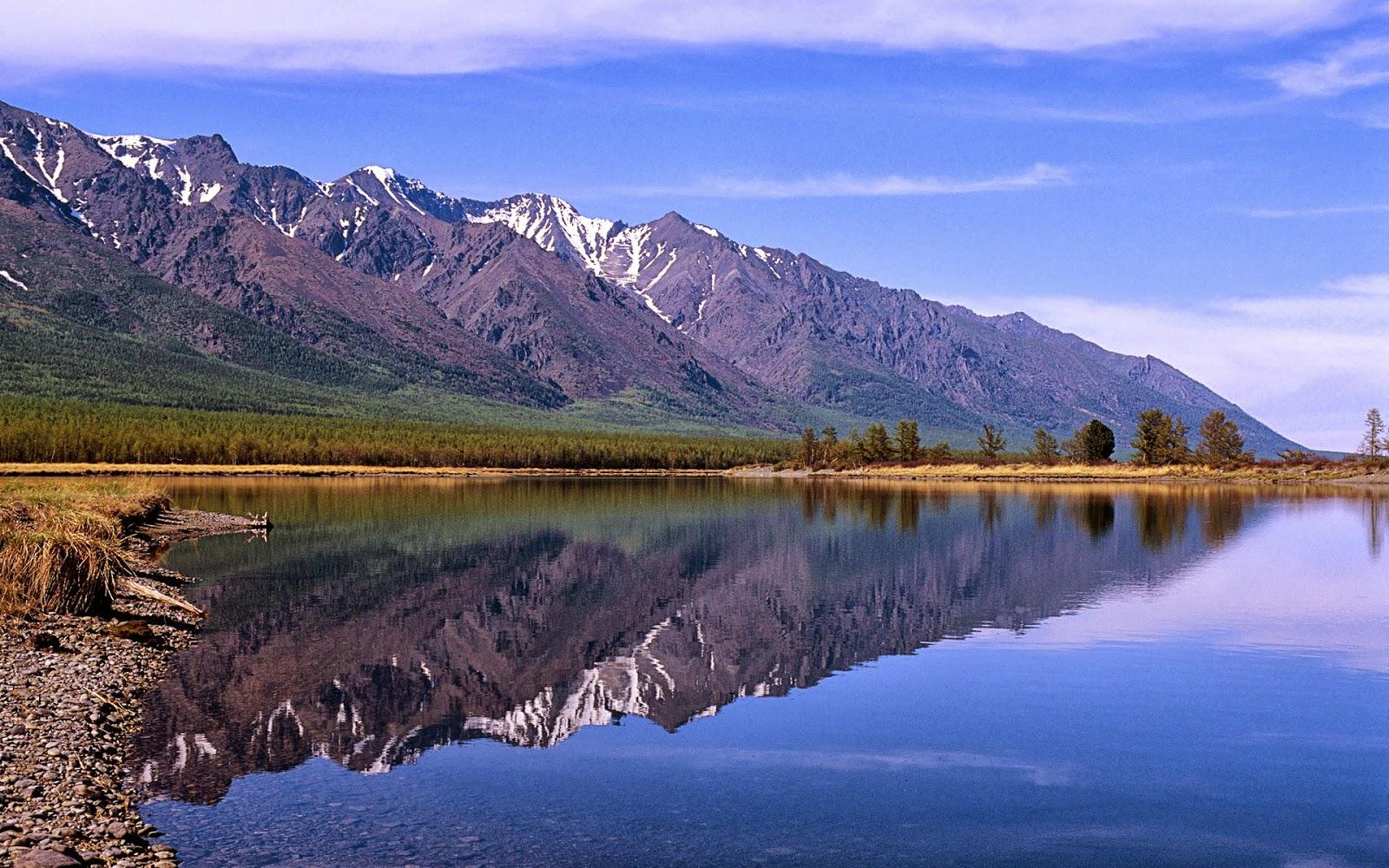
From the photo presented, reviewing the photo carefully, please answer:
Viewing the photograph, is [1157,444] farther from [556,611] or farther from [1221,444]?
[556,611]

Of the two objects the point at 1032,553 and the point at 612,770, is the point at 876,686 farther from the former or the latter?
the point at 1032,553

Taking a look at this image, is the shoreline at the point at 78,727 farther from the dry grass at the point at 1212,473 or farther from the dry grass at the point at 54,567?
the dry grass at the point at 1212,473

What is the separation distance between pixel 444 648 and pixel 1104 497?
106004mm

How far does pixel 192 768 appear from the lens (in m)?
20.9

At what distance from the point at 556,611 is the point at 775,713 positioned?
16261mm

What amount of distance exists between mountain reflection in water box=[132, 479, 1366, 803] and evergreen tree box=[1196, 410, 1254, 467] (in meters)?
102

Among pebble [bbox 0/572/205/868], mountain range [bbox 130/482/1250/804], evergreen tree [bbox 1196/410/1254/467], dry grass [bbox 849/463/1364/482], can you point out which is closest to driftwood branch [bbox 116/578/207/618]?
mountain range [bbox 130/482/1250/804]

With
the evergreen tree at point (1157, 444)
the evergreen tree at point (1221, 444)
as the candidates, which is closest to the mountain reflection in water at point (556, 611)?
the evergreen tree at point (1221, 444)

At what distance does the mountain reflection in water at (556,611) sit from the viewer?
81.7ft

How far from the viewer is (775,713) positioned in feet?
86.3

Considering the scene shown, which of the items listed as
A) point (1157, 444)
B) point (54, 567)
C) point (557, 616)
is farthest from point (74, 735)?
point (1157, 444)

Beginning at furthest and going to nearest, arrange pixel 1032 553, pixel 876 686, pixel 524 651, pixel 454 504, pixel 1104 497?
pixel 1104 497
pixel 454 504
pixel 1032 553
pixel 524 651
pixel 876 686

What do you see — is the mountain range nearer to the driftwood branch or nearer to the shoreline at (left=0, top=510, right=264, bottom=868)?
the shoreline at (left=0, top=510, right=264, bottom=868)

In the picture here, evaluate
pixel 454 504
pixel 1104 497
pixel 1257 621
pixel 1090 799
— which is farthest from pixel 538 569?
pixel 1104 497
